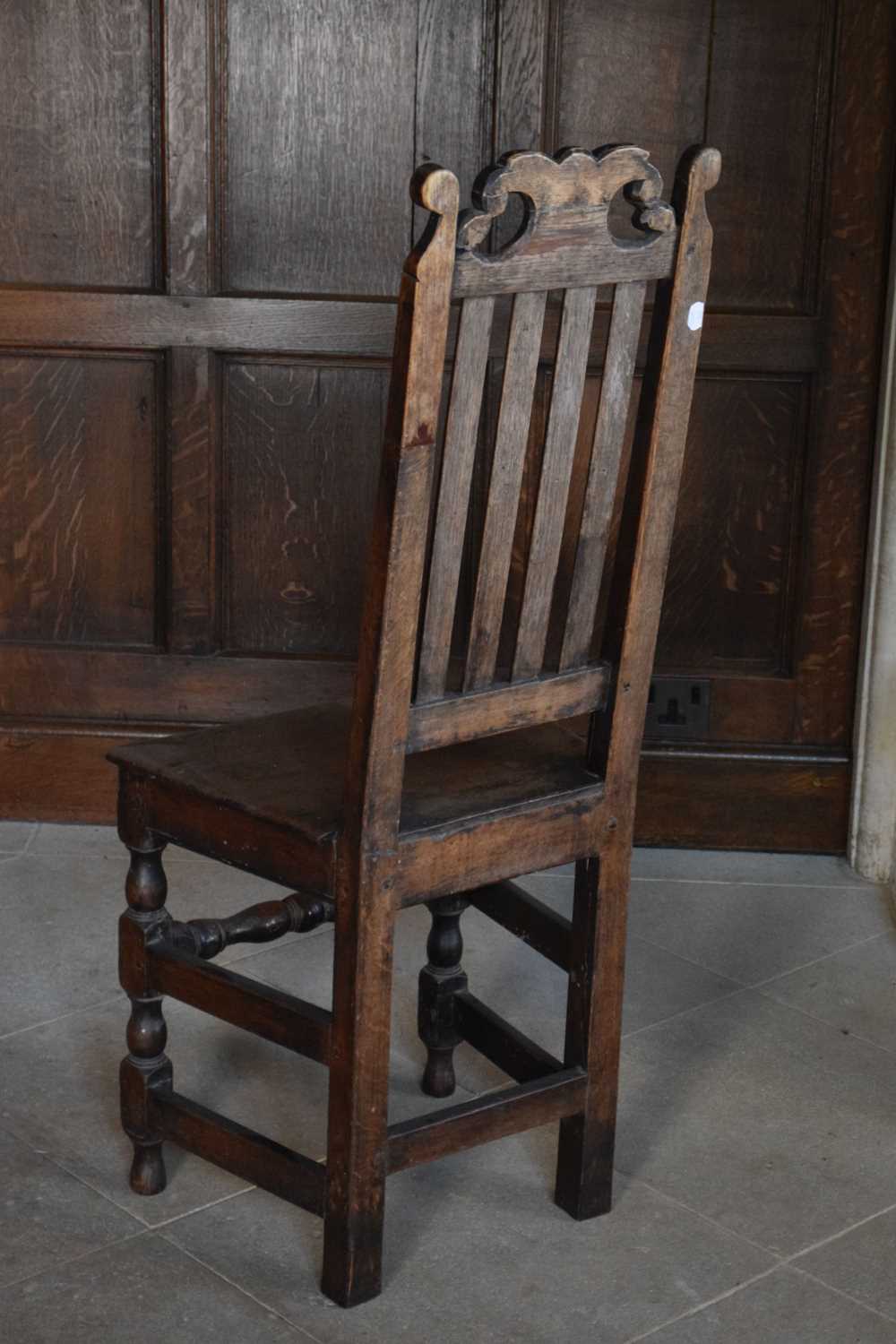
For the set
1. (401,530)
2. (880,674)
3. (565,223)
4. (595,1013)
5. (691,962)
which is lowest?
(691,962)

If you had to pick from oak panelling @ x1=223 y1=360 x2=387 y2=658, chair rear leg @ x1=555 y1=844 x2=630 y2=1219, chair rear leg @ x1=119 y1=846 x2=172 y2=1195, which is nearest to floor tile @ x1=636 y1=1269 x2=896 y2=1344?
chair rear leg @ x1=555 y1=844 x2=630 y2=1219

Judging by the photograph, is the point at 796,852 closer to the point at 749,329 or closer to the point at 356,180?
the point at 749,329

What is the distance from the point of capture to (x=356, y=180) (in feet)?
10.9

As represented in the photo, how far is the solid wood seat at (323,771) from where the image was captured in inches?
77.7

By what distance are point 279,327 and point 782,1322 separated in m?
2.03

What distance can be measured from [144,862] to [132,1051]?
0.27 meters

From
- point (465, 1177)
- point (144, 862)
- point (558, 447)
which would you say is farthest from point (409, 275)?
point (465, 1177)

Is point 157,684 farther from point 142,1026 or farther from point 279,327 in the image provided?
point 142,1026

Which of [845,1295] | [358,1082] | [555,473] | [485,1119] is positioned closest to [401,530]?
[555,473]

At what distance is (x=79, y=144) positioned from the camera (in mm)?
3316

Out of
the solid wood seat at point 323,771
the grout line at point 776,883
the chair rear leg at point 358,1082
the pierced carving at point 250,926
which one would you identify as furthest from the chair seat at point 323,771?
the grout line at point 776,883

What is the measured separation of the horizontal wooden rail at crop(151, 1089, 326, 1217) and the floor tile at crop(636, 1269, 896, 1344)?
43 centimetres

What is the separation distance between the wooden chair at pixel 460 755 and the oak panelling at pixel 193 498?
3.96 ft

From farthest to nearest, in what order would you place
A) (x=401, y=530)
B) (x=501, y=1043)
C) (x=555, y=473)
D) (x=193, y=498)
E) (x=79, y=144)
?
(x=193, y=498) → (x=79, y=144) → (x=501, y=1043) → (x=555, y=473) → (x=401, y=530)
